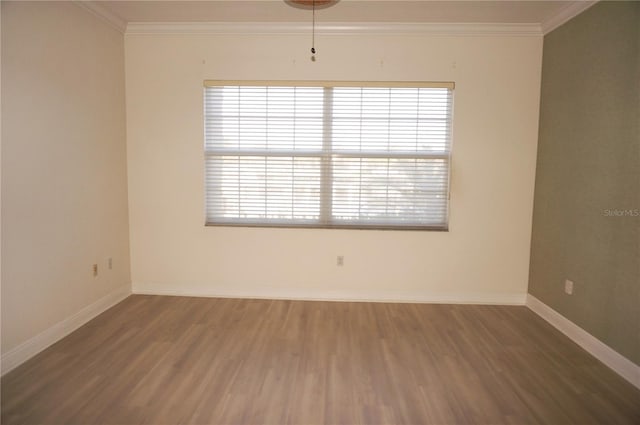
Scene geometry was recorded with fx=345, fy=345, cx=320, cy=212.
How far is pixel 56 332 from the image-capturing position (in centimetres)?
265

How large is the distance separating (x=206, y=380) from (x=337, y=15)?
10.3 feet

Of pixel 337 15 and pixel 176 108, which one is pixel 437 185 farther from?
pixel 176 108

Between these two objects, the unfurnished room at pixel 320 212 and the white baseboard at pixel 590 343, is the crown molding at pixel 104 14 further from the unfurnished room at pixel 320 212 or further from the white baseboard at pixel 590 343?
the white baseboard at pixel 590 343

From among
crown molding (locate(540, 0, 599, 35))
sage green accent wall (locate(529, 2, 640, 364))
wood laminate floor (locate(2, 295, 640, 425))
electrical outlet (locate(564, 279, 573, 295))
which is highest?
crown molding (locate(540, 0, 599, 35))

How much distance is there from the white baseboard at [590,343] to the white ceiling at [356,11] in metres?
2.56

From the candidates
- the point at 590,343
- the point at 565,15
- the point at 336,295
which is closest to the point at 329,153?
the point at 336,295

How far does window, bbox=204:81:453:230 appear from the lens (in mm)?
3426

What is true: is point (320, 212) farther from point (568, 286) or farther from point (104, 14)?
point (104, 14)

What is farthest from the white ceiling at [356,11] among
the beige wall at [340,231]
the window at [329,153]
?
the window at [329,153]

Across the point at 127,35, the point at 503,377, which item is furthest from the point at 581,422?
the point at 127,35

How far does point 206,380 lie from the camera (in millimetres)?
2201

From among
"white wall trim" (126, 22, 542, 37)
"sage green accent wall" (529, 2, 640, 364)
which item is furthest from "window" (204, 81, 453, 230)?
"sage green accent wall" (529, 2, 640, 364)

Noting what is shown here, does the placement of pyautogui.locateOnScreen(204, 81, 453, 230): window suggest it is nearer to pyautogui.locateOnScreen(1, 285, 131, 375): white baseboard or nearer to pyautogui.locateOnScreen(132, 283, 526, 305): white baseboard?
pyautogui.locateOnScreen(132, 283, 526, 305): white baseboard

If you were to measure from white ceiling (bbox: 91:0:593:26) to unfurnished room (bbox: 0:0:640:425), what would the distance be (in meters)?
0.03
